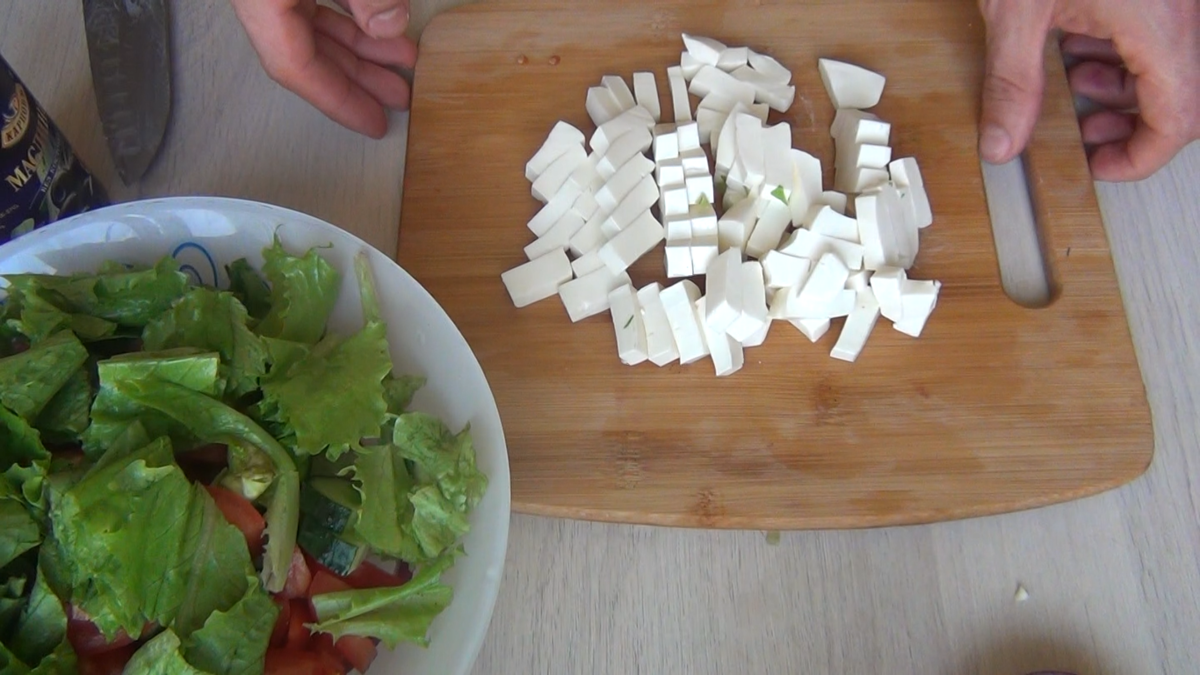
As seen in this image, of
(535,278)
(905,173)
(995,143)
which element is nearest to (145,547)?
(535,278)

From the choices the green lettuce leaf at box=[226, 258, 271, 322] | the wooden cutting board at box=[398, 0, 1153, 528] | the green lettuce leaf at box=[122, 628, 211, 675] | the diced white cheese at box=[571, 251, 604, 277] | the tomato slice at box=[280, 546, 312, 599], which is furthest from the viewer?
the diced white cheese at box=[571, 251, 604, 277]

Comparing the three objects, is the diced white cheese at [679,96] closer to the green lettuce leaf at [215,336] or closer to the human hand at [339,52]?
the human hand at [339,52]

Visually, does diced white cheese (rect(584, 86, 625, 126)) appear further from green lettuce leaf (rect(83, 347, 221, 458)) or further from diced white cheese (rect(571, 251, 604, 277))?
green lettuce leaf (rect(83, 347, 221, 458))

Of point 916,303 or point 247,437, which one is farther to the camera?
point 916,303

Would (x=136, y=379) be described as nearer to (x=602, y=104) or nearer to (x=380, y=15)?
(x=380, y=15)

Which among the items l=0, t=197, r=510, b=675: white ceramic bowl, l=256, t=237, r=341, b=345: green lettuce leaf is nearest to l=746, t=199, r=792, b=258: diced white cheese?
l=0, t=197, r=510, b=675: white ceramic bowl

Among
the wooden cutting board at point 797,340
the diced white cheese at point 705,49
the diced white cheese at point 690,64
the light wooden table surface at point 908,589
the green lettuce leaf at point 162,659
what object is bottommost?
the light wooden table surface at point 908,589

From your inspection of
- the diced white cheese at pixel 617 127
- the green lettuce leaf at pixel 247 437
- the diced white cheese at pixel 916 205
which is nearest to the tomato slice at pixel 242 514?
the green lettuce leaf at pixel 247 437
